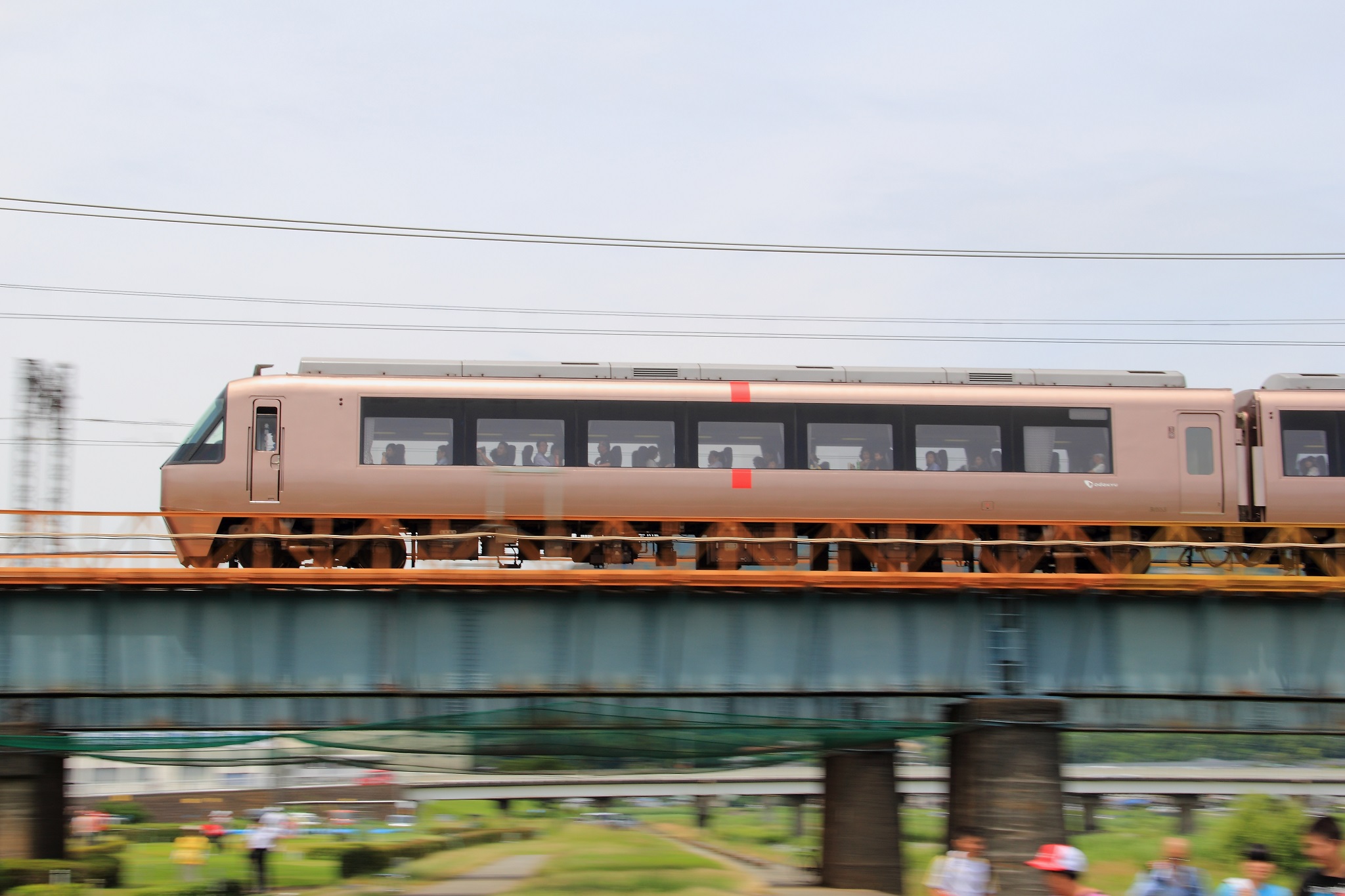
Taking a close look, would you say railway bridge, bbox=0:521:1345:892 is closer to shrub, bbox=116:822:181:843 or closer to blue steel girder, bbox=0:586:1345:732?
blue steel girder, bbox=0:586:1345:732

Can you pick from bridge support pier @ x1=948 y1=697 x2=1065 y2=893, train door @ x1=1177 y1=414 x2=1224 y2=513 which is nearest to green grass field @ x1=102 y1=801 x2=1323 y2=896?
bridge support pier @ x1=948 y1=697 x2=1065 y2=893

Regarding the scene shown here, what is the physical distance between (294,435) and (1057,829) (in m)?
14.1

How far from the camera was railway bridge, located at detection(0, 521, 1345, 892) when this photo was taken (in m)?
16.8

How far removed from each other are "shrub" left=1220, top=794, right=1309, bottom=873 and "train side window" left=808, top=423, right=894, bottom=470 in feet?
66.5

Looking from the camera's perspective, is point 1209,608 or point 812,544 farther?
point 812,544

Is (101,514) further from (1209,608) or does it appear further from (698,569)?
(1209,608)

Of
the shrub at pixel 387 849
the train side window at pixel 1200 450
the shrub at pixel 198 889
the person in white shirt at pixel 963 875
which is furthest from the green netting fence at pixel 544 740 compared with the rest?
the train side window at pixel 1200 450

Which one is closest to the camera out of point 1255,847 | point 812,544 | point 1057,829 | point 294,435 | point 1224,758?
point 1255,847

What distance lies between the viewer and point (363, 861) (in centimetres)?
2505

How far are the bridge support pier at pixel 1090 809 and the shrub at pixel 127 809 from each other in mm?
34082

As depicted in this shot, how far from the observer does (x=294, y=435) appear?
19.8m

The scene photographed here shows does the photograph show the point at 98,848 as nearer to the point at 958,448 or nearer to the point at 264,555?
the point at 264,555

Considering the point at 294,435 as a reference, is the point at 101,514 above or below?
below

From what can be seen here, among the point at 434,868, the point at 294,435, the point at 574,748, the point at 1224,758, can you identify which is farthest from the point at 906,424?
the point at 1224,758
